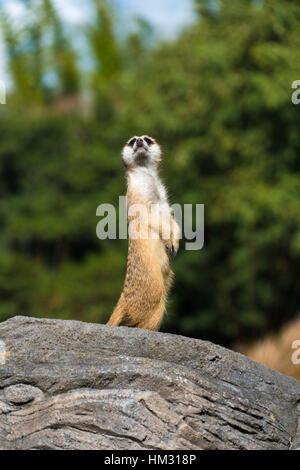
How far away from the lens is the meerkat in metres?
6.34

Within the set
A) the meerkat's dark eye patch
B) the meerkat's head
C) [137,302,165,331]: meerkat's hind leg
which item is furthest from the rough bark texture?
the meerkat's dark eye patch

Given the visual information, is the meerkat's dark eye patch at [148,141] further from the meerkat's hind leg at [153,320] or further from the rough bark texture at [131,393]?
the rough bark texture at [131,393]

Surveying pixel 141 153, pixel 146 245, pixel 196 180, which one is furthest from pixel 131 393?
pixel 196 180

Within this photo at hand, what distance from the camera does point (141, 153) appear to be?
272 inches

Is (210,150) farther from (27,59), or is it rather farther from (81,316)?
(27,59)

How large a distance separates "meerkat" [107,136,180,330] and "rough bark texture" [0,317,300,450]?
705 millimetres

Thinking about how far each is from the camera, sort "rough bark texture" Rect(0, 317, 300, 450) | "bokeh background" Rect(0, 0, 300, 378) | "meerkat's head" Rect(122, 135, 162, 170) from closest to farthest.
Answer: "rough bark texture" Rect(0, 317, 300, 450) < "meerkat's head" Rect(122, 135, 162, 170) < "bokeh background" Rect(0, 0, 300, 378)

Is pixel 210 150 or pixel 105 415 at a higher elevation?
pixel 210 150

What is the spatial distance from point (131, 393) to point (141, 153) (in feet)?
9.61

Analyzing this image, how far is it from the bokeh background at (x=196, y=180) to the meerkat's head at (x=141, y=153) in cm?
396

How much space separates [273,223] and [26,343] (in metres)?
11.7

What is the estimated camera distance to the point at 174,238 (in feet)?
21.9

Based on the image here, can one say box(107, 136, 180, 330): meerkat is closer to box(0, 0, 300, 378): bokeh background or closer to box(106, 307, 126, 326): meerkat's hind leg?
box(106, 307, 126, 326): meerkat's hind leg

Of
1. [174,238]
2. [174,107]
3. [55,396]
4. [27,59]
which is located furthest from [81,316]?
[27,59]
